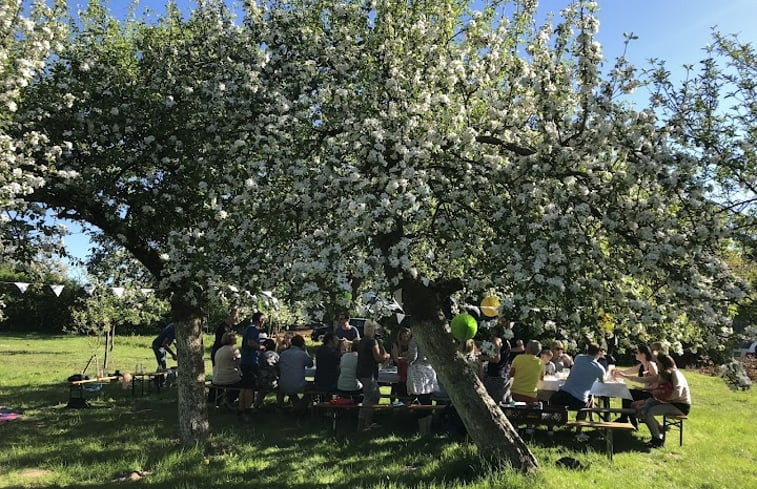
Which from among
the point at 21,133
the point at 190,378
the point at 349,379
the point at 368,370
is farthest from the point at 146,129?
the point at 349,379

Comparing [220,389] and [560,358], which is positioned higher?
[560,358]

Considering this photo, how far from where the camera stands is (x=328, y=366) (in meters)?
10.8

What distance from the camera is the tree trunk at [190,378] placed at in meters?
8.61

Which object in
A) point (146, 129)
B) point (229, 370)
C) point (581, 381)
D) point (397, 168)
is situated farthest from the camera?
point (229, 370)

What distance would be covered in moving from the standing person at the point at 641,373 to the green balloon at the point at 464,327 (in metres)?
3.96

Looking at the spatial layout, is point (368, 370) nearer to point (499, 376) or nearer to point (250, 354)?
point (499, 376)

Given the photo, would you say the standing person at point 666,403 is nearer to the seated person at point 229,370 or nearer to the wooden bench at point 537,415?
the wooden bench at point 537,415

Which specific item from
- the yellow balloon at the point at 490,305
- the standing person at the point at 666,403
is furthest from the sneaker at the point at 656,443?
the yellow balloon at the point at 490,305

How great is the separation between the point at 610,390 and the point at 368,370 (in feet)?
13.6

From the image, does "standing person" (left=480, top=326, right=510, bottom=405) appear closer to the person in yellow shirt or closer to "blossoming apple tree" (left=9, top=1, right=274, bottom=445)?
the person in yellow shirt

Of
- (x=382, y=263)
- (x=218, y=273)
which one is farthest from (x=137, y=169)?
(x=382, y=263)

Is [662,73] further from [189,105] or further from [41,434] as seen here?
[41,434]

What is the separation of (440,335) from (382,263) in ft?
5.62

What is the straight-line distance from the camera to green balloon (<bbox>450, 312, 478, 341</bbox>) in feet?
24.3
